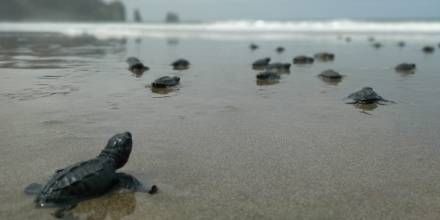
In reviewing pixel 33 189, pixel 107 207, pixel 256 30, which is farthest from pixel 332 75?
pixel 256 30

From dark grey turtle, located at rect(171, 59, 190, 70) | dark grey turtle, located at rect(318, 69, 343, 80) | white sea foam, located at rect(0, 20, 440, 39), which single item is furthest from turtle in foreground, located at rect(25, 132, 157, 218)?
white sea foam, located at rect(0, 20, 440, 39)

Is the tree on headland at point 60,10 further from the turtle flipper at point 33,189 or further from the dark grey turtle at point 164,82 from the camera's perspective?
the turtle flipper at point 33,189

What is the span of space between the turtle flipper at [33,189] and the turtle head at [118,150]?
0.56 meters

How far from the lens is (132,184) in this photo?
3787 millimetres

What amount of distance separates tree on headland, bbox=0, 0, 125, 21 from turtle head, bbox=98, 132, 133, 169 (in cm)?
10452

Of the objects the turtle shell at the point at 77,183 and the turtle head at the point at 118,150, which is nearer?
the turtle shell at the point at 77,183

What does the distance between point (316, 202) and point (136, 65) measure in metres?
8.79

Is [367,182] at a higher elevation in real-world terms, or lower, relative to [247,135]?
lower

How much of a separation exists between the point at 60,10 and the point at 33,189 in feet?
416

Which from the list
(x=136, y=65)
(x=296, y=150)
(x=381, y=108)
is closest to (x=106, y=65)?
(x=136, y=65)

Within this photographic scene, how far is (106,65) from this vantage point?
42.2 feet

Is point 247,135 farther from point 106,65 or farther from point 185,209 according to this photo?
point 106,65

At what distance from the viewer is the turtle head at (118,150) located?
3902 millimetres

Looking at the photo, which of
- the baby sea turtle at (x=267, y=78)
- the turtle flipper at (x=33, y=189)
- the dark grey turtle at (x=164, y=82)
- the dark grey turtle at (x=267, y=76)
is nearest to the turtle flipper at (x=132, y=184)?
the turtle flipper at (x=33, y=189)
